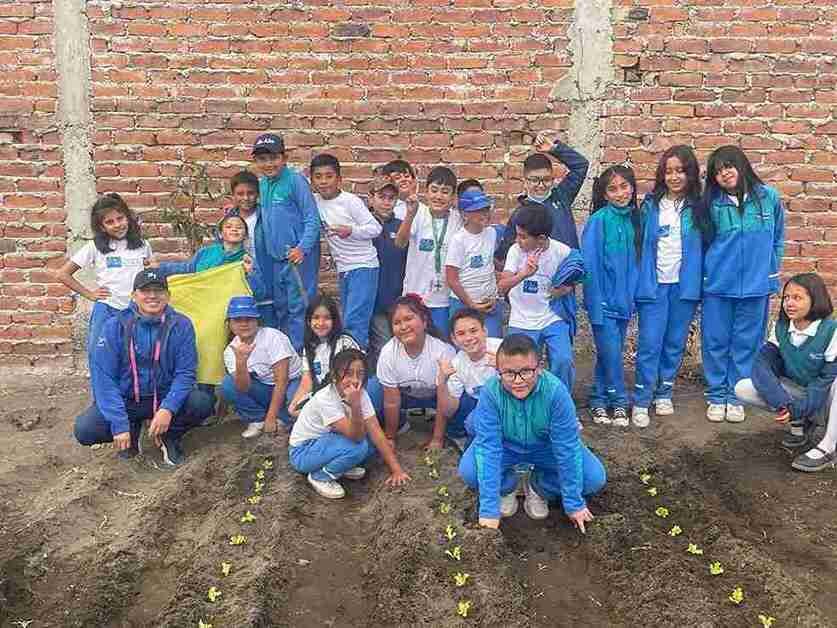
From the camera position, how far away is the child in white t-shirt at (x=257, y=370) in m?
4.80

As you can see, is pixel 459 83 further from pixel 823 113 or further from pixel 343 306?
pixel 823 113

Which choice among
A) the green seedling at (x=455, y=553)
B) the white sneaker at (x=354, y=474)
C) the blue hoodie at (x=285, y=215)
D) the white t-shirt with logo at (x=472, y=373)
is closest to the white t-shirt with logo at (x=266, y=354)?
the blue hoodie at (x=285, y=215)

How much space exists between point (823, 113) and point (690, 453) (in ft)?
9.27

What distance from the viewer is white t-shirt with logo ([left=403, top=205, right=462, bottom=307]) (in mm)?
5023

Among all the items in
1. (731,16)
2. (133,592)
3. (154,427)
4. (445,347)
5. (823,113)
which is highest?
(731,16)

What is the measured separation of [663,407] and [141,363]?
3332 mm

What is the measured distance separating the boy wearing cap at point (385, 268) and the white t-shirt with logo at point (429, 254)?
0.22 meters

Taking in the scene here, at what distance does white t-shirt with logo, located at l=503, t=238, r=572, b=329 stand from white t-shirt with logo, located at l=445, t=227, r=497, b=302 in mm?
181

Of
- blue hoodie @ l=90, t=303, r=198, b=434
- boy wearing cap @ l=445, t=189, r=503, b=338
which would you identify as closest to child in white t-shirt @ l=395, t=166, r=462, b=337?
boy wearing cap @ l=445, t=189, r=503, b=338

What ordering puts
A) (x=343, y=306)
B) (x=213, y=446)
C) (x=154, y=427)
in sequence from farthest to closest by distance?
(x=343, y=306) → (x=213, y=446) → (x=154, y=427)

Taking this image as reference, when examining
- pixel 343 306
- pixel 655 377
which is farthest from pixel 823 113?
pixel 343 306

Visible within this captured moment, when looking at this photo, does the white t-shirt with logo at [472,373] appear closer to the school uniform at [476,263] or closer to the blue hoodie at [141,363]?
the school uniform at [476,263]

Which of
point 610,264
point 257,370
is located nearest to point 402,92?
point 610,264

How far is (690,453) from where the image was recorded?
14.9 feet
